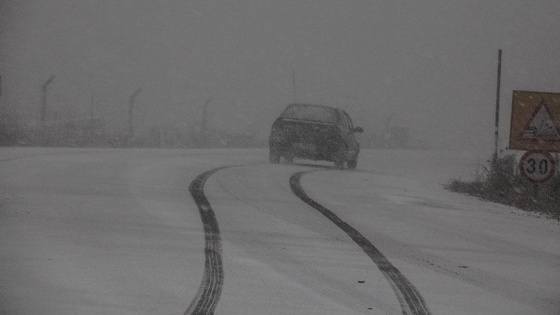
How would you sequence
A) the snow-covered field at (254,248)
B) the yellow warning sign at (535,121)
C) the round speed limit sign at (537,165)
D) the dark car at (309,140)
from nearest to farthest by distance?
the snow-covered field at (254,248) → the round speed limit sign at (537,165) → the yellow warning sign at (535,121) → the dark car at (309,140)

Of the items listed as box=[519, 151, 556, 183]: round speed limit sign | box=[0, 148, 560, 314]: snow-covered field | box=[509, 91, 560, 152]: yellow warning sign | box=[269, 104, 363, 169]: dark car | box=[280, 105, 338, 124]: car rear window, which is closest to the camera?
box=[0, 148, 560, 314]: snow-covered field

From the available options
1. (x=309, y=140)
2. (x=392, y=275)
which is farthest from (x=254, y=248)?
(x=309, y=140)

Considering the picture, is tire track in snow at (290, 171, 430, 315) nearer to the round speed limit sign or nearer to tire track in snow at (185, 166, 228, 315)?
tire track in snow at (185, 166, 228, 315)

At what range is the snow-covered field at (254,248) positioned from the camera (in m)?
7.12

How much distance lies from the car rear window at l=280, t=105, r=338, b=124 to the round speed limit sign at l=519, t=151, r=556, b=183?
814 centimetres

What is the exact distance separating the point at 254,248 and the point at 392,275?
153cm

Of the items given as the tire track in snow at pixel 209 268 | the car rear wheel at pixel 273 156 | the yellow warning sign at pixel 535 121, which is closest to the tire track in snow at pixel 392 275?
the tire track in snow at pixel 209 268

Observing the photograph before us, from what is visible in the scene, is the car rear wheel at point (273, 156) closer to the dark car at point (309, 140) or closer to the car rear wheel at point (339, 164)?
the dark car at point (309, 140)

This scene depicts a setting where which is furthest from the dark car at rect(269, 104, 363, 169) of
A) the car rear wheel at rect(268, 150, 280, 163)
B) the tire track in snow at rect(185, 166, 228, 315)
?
the tire track in snow at rect(185, 166, 228, 315)

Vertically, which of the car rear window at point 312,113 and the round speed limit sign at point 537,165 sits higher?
the car rear window at point 312,113

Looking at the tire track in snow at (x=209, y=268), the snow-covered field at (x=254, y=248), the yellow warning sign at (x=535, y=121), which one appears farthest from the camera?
the yellow warning sign at (x=535, y=121)

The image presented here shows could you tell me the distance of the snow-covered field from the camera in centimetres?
712

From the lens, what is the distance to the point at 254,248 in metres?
9.23

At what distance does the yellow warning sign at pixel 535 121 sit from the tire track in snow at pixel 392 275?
450cm
